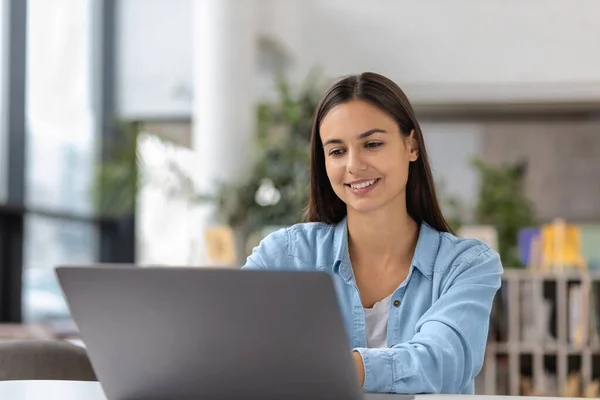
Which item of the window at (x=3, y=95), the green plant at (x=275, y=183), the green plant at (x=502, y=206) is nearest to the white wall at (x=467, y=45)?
the green plant at (x=502, y=206)

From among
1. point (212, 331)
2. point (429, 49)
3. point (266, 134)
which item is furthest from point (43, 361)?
point (429, 49)

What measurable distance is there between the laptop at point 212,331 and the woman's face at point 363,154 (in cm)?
69

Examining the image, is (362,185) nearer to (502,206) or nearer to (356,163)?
(356,163)

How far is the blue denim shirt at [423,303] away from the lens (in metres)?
1.52

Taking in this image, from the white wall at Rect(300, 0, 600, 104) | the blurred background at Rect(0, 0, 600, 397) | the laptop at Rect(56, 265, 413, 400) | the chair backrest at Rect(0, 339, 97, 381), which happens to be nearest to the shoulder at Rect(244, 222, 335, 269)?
the chair backrest at Rect(0, 339, 97, 381)

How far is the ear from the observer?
1.93 meters

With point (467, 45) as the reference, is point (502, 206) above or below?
below

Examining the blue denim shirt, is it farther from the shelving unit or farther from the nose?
the shelving unit

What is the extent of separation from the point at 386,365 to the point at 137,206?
23.5 feet

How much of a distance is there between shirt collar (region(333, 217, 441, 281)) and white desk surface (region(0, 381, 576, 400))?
46cm

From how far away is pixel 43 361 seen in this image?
6.52ft

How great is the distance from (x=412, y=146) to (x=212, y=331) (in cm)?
89

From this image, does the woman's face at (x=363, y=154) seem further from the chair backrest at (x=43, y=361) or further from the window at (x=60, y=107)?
the window at (x=60, y=107)

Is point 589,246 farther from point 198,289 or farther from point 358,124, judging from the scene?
point 198,289
